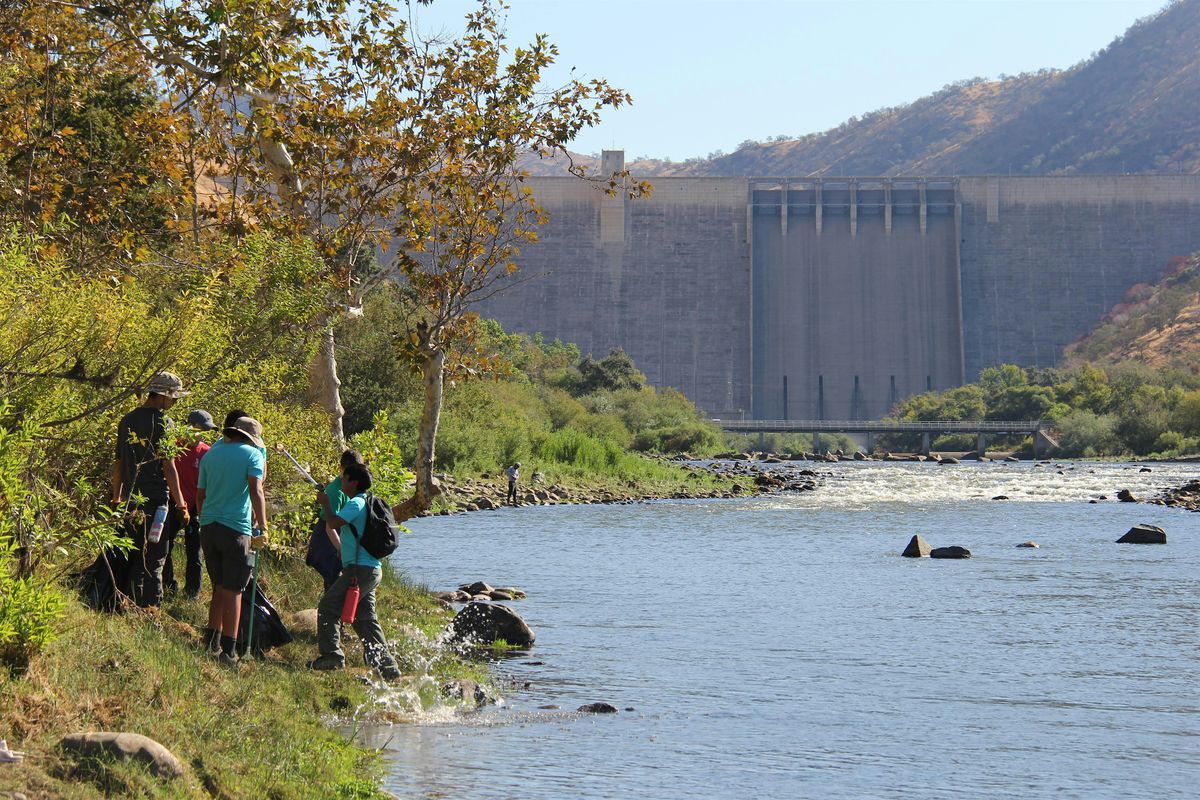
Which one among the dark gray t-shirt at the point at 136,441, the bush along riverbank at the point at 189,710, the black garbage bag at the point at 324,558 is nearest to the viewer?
the bush along riverbank at the point at 189,710

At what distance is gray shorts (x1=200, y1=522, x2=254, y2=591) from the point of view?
851 centimetres

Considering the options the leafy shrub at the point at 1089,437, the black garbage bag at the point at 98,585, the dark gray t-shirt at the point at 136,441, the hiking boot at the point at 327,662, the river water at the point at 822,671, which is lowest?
the leafy shrub at the point at 1089,437

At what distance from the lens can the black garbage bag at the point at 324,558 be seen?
32.7 feet

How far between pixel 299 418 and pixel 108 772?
611cm

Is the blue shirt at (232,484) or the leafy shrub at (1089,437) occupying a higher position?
the blue shirt at (232,484)

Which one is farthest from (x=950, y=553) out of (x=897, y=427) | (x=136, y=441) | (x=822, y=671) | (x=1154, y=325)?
(x=1154, y=325)

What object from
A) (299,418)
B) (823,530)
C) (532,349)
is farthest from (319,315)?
(532,349)

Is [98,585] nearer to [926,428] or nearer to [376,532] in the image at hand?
[376,532]

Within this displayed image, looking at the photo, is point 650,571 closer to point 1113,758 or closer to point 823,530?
point 823,530

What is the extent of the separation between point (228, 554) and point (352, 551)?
94 centimetres

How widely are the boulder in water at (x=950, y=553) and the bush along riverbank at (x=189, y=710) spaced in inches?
560

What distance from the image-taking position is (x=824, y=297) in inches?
3927

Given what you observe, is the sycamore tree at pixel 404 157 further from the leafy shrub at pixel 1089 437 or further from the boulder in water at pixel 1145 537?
the leafy shrub at pixel 1089 437

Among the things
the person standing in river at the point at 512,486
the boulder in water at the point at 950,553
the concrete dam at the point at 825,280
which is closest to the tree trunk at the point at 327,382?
the boulder in water at the point at 950,553
